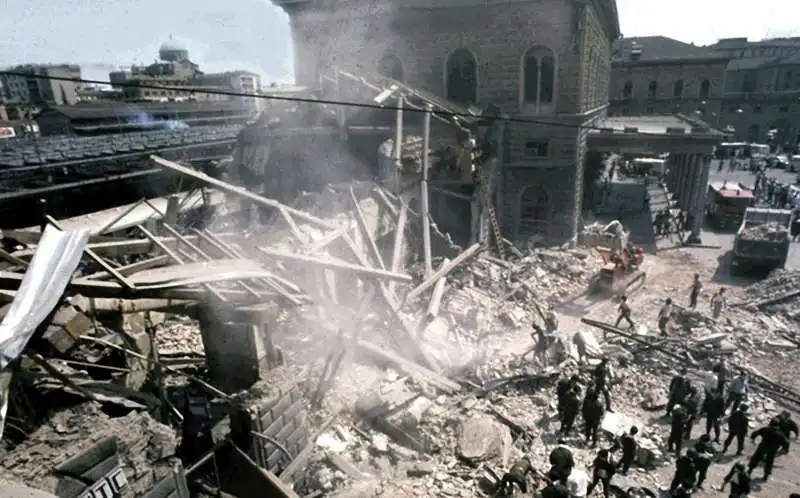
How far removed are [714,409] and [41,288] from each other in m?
10.6

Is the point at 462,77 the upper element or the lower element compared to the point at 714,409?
upper

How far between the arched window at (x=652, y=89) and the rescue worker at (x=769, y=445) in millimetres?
43525

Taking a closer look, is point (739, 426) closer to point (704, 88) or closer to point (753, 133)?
point (704, 88)

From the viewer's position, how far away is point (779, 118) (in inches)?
1954

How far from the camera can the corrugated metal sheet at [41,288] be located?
130 inches

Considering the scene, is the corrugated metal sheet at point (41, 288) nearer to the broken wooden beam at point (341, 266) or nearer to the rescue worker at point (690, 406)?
the broken wooden beam at point (341, 266)

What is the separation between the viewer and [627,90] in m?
45.0

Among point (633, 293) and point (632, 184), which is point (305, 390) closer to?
point (633, 293)

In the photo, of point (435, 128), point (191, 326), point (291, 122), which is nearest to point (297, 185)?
point (291, 122)

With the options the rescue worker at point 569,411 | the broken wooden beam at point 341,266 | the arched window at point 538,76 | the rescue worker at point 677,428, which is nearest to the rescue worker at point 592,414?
the rescue worker at point 569,411

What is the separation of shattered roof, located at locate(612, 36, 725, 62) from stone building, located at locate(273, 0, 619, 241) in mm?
25732

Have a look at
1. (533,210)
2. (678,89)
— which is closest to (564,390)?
(533,210)

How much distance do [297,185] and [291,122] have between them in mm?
2382

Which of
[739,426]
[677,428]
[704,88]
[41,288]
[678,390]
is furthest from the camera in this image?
[704,88]
